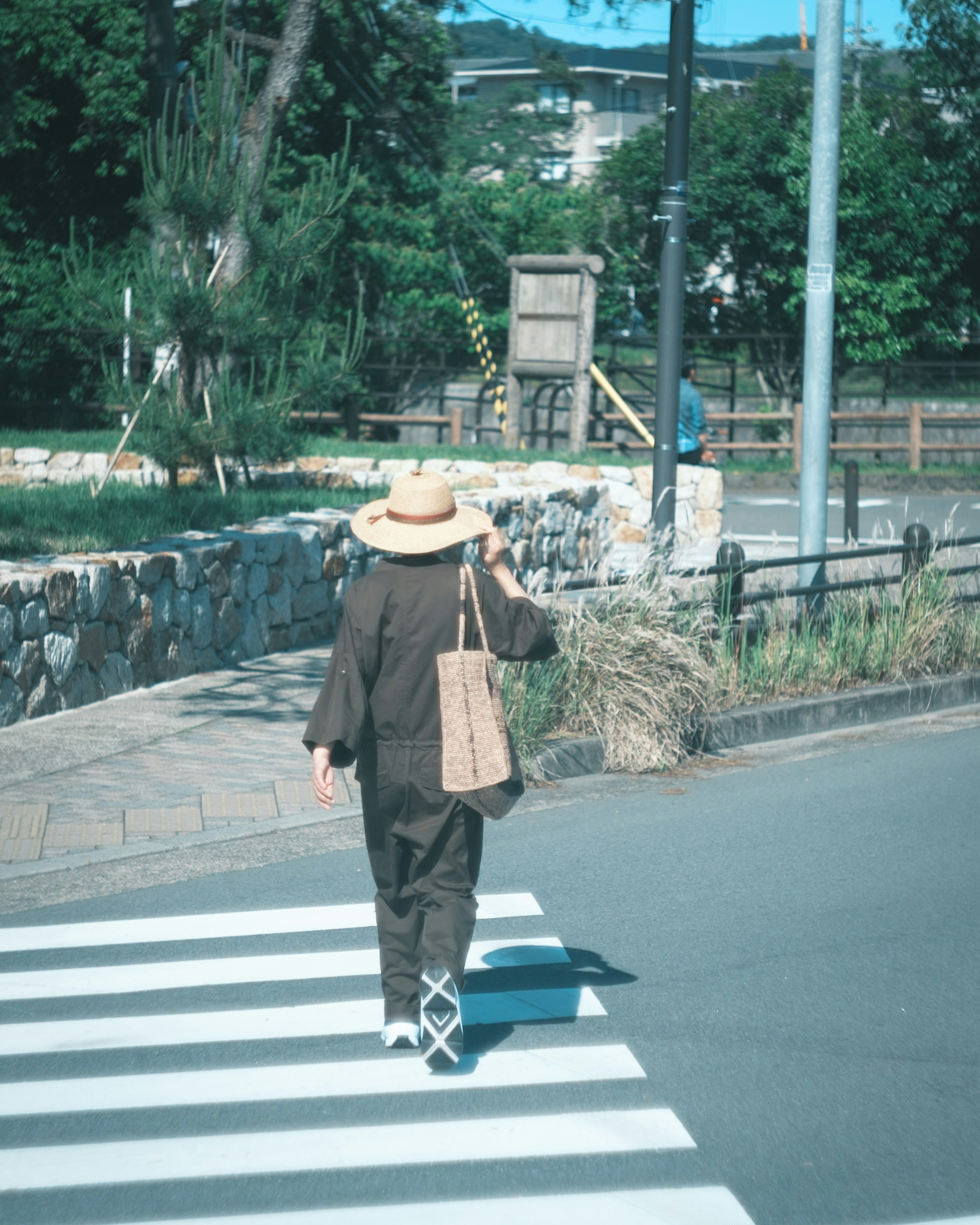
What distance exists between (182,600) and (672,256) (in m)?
3.82

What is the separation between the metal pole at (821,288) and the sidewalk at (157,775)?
374 cm

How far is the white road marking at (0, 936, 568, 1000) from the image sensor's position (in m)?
4.88

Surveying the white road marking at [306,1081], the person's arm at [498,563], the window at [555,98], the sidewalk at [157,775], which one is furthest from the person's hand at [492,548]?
the window at [555,98]

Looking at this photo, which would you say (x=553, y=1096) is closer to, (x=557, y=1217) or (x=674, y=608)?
(x=557, y=1217)

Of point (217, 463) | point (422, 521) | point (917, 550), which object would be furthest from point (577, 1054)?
point (217, 463)

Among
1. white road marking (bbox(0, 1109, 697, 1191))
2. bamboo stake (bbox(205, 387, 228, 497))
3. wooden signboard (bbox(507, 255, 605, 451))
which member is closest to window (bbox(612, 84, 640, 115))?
wooden signboard (bbox(507, 255, 605, 451))

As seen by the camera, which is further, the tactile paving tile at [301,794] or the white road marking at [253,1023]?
the tactile paving tile at [301,794]

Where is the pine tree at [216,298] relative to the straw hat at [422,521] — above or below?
above

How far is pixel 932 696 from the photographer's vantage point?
977 centimetres

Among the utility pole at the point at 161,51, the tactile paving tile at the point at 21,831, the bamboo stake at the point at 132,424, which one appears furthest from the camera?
Answer: the utility pole at the point at 161,51

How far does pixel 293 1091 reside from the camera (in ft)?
13.5

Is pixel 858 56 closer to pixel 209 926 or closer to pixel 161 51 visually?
pixel 161 51

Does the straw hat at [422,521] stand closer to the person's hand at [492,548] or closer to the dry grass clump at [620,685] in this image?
the person's hand at [492,548]

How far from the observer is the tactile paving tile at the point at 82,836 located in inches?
247
